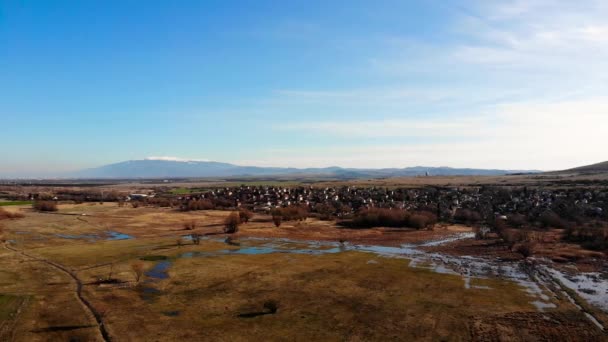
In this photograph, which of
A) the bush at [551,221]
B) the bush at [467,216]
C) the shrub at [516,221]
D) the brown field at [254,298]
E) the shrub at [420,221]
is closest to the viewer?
the brown field at [254,298]

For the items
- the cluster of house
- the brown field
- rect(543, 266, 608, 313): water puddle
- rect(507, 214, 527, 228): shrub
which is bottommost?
rect(543, 266, 608, 313): water puddle

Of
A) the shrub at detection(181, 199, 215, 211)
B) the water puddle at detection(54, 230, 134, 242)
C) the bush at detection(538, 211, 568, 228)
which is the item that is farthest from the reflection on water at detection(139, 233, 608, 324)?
the shrub at detection(181, 199, 215, 211)

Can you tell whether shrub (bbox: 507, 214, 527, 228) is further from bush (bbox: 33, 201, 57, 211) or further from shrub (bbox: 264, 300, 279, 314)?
bush (bbox: 33, 201, 57, 211)

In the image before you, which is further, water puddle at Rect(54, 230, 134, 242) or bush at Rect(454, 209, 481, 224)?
bush at Rect(454, 209, 481, 224)

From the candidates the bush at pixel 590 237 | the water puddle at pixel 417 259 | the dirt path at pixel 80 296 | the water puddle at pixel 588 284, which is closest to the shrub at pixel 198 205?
the water puddle at pixel 417 259

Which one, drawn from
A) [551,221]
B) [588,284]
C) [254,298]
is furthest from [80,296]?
[551,221]

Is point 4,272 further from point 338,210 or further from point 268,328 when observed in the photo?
point 338,210

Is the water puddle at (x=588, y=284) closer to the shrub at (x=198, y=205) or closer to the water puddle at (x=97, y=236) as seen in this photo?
the water puddle at (x=97, y=236)

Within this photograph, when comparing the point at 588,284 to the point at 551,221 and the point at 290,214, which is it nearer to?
the point at 551,221

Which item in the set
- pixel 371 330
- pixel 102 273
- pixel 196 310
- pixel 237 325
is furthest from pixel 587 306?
pixel 102 273
